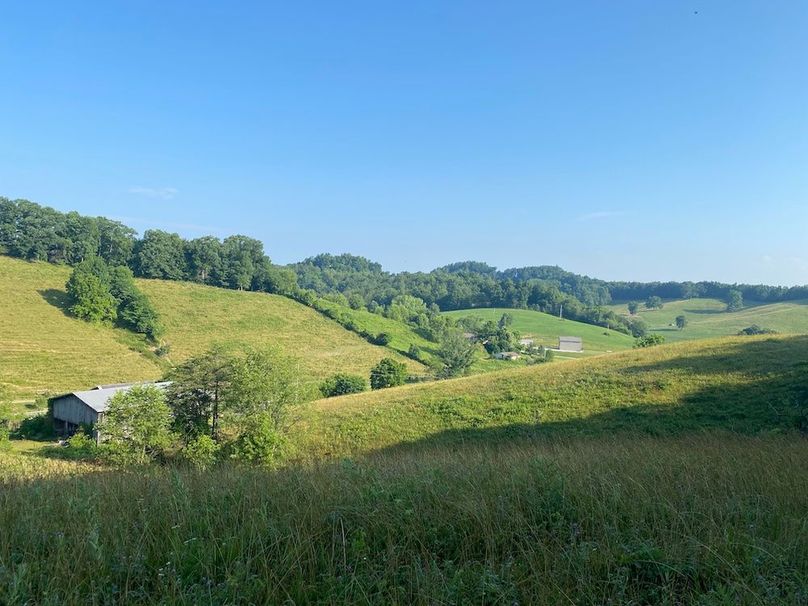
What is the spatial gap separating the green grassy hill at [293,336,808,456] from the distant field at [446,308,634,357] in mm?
80729

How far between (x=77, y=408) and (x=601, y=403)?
40700 mm

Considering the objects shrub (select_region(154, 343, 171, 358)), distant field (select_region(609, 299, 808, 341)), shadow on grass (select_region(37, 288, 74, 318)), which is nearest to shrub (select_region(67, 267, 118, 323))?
shadow on grass (select_region(37, 288, 74, 318))

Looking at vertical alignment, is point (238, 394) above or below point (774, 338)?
below

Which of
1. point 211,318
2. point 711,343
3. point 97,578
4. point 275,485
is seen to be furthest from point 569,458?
point 211,318

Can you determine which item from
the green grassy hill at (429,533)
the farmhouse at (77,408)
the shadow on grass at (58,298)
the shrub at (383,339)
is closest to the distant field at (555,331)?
the shrub at (383,339)

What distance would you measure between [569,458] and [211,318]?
94824mm

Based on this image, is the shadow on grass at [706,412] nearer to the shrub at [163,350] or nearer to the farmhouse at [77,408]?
the farmhouse at [77,408]

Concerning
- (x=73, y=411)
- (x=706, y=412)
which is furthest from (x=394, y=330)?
(x=706, y=412)

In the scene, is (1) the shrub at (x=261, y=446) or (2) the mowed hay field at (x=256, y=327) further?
(2) the mowed hay field at (x=256, y=327)

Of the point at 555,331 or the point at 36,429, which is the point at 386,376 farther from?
the point at 555,331

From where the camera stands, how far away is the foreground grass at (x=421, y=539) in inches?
108

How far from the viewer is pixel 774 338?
34312 mm

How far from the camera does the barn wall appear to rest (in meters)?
38.7

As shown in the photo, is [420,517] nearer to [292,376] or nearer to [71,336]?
[292,376]
